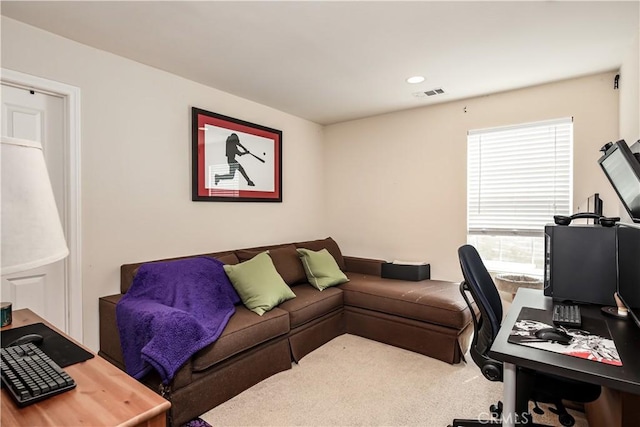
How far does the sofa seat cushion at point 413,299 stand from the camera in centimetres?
273

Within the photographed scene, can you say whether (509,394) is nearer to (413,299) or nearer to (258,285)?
(413,299)

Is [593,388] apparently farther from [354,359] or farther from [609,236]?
[354,359]

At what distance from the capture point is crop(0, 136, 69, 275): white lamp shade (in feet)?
2.44

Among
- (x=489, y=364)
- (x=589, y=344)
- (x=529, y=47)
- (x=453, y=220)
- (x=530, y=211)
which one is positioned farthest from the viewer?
(x=453, y=220)

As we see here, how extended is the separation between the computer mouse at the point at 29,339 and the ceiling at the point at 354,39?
70.4 inches

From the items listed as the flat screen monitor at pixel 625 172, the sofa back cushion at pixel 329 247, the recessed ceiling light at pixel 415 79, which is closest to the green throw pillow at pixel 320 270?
the sofa back cushion at pixel 329 247

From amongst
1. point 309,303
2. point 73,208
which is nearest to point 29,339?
point 73,208

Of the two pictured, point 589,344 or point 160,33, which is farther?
A: point 160,33

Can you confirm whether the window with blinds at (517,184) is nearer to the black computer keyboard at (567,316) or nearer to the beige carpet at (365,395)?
the beige carpet at (365,395)

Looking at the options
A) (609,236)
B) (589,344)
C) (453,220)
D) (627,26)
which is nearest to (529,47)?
(627,26)

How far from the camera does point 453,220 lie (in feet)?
11.8

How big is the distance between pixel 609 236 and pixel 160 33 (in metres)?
3.08

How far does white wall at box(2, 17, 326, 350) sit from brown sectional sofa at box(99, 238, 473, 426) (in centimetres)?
20

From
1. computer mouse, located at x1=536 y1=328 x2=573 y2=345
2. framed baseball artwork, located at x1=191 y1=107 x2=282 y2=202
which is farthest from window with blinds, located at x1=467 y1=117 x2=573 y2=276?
framed baseball artwork, located at x1=191 y1=107 x2=282 y2=202
